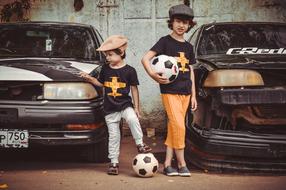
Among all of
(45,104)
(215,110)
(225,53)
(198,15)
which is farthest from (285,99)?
(198,15)

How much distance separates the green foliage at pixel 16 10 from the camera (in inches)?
324

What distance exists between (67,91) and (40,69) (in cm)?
36

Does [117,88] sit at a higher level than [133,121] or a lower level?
higher

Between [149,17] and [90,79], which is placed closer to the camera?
[90,79]

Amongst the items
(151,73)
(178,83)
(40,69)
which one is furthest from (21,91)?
(178,83)

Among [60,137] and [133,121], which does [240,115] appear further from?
[60,137]

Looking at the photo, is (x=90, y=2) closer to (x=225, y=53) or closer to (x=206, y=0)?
(x=206, y=0)

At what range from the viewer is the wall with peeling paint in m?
8.13

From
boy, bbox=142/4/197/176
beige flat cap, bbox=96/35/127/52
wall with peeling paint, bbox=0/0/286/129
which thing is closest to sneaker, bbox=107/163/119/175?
boy, bbox=142/4/197/176

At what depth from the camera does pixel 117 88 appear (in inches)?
184

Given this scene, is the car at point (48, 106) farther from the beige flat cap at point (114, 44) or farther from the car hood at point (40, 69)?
the beige flat cap at point (114, 44)

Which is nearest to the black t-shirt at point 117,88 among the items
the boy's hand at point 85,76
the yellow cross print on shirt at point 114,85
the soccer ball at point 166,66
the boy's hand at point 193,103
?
the yellow cross print on shirt at point 114,85

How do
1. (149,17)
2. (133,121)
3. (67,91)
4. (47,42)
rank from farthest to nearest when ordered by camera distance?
(149,17) < (47,42) < (67,91) < (133,121)

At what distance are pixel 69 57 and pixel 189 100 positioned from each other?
1.55 meters
